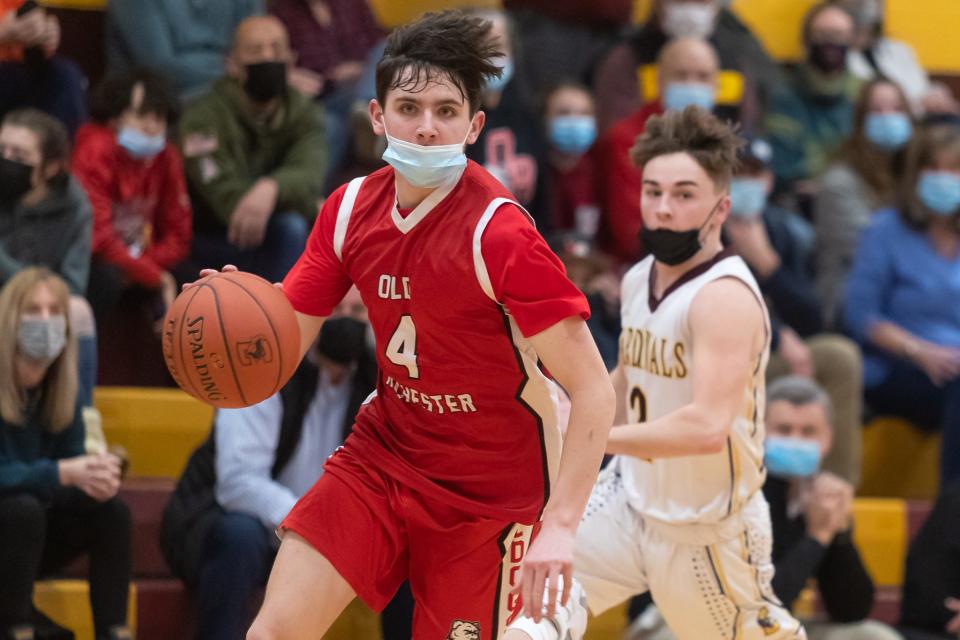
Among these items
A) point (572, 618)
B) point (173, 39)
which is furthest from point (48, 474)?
point (173, 39)

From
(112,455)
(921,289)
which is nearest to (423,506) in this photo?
(112,455)

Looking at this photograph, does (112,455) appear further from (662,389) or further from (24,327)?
(662,389)

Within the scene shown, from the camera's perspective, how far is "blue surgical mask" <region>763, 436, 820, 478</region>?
19.9 ft

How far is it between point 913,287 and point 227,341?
460 cm

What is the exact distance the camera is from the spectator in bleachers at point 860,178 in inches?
317

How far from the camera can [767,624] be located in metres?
4.70

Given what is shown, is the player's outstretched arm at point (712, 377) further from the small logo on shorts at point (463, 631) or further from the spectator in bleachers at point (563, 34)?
the spectator in bleachers at point (563, 34)

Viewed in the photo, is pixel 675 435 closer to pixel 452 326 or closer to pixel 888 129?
pixel 452 326

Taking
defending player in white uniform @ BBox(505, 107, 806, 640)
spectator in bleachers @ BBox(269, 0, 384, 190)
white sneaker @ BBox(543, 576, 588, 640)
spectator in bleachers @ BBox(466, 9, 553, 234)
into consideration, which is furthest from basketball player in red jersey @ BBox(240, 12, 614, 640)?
spectator in bleachers @ BBox(269, 0, 384, 190)

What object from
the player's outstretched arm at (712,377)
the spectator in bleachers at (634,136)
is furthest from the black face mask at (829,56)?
the player's outstretched arm at (712,377)

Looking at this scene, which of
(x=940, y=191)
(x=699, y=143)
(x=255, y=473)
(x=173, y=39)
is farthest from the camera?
(x=940, y=191)

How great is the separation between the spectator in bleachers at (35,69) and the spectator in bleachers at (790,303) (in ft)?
9.49

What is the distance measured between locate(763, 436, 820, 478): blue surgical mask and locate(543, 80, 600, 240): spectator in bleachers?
1.73 metres

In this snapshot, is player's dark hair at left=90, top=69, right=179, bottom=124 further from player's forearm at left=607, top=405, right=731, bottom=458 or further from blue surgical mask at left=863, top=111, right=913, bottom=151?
blue surgical mask at left=863, top=111, right=913, bottom=151
